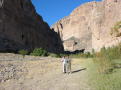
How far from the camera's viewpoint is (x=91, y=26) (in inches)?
3558

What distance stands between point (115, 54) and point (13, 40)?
140 ft

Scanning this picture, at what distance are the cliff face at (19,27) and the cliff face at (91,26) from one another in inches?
750

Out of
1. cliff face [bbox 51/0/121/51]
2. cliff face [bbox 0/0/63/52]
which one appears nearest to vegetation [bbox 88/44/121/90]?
cliff face [bbox 51/0/121/51]

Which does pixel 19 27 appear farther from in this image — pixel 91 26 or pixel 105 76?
pixel 105 76

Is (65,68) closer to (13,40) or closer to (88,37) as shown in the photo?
(13,40)

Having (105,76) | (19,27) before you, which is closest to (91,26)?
(19,27)

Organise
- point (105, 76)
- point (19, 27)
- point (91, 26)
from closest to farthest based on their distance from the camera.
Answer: point (105, 76) → point (19, 27) → point (91, 26)

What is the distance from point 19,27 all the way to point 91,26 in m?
29.0

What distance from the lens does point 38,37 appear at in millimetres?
89375

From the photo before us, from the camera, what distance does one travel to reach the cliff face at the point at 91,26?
75150mm

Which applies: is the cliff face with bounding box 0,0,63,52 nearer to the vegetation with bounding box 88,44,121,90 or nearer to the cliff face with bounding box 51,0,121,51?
the cliff face with bounding box 51,0,121,51

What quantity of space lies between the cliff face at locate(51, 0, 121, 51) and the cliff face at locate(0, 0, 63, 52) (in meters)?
19.1

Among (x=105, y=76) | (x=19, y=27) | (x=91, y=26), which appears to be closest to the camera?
(x=105, y=76)

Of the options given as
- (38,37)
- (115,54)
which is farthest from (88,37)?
(115,54)
